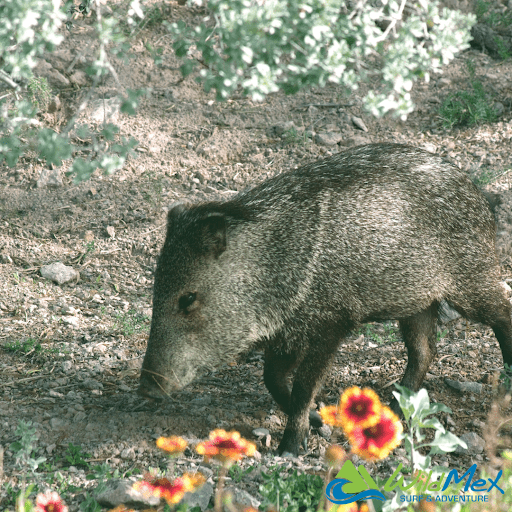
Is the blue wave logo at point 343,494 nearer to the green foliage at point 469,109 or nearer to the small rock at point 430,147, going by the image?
the small rock at point 430,147

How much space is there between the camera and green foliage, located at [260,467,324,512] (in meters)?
2.60

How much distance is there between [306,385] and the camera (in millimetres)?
3705

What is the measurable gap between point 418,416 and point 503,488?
15.7 inches

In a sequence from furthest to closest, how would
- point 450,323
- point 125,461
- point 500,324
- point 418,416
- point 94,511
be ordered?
point 450,323, point 500,324, point 125,461, point 94,511, point 418,416

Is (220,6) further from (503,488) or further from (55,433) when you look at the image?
(55,433)

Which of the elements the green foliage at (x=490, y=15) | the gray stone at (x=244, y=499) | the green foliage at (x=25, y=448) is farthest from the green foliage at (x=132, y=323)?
the green foliage at (x=490, y=15)

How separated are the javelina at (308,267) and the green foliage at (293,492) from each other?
2.83 ft

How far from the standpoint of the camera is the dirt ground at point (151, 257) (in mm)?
3760

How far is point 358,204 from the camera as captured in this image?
12.6 feet

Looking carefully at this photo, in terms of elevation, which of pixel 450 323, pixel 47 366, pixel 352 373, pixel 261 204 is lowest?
pixel 47 366

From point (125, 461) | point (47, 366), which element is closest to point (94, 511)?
point (125, 461)

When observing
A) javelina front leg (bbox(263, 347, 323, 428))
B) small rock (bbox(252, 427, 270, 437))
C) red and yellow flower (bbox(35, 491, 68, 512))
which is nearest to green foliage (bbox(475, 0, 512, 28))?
javelina front leg (bbox(263, 347, 323, 428))

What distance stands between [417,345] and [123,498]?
7.46 feet

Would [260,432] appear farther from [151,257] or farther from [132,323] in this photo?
[151,257]
